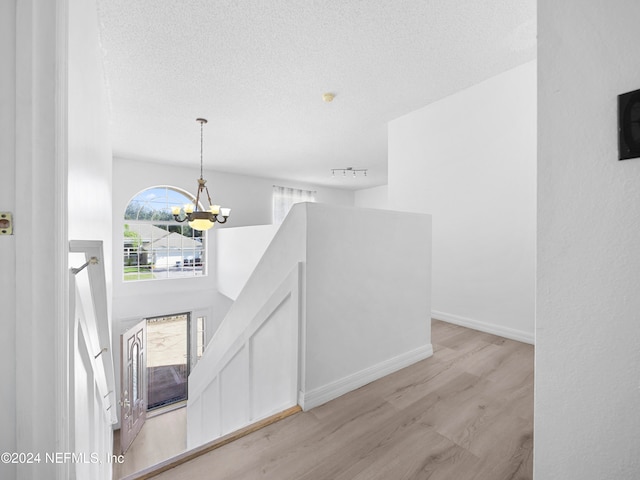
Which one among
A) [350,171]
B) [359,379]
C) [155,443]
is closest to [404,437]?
[359,379]

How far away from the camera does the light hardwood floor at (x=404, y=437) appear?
112cm

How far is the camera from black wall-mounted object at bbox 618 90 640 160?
1.98 feet

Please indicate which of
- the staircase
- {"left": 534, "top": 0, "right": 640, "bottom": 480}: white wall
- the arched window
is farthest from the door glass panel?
{"left": 534, "top": 0, "right": 640, "bottom": 480}: white wall

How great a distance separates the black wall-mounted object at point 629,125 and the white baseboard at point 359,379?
63.2 inches

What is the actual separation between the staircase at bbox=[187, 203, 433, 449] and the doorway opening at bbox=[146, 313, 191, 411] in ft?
14.5

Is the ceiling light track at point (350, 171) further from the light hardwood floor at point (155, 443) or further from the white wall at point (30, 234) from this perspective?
the light hardwood floor at point (155, 443)

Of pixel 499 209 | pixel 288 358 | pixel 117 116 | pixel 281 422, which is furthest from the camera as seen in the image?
pixel 117 116

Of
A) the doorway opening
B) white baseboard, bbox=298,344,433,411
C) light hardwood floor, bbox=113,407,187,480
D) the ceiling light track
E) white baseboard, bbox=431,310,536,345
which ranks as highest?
the ceiling light track

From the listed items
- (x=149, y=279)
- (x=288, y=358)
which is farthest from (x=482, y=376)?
(x=149, y=279)

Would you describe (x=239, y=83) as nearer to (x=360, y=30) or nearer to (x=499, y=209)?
(x=360, y=30)

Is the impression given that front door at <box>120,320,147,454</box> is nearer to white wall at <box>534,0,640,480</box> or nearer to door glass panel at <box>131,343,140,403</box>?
door glass panel at <box>131,343,140,403</box>

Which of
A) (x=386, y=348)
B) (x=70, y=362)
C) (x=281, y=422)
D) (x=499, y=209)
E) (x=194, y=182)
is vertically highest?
(x=194, y=182)

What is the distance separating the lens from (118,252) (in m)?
5.06

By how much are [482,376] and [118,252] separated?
5993 mm
